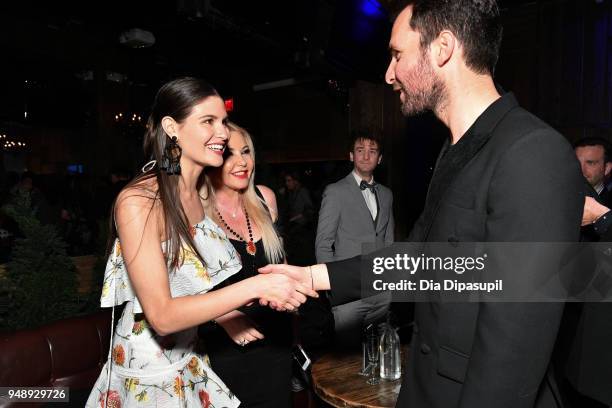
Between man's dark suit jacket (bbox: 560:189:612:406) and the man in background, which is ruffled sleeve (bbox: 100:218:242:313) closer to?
man's dark suit jacket (bbox: 560:189:612:406)

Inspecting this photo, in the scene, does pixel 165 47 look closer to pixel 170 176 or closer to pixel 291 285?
pixel 170 176

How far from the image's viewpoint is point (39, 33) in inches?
361

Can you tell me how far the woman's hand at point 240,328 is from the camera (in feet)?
7.02

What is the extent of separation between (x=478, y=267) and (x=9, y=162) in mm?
17876

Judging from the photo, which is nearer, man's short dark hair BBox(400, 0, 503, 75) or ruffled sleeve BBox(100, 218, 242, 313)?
man's short dark hair BBox(400, 0, 503, 75)

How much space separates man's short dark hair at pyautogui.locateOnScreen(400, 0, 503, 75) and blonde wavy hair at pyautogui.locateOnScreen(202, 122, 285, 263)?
57.6 inches

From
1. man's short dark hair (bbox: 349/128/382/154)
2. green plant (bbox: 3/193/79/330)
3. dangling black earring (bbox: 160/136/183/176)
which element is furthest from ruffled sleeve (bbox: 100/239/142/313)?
man's short dark hair (bbox: 349/128/382/154)

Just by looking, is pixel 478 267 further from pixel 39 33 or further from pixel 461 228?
pixel 39 33

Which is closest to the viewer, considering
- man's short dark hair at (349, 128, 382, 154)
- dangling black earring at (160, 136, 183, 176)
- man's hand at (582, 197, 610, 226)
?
dangling black earring at (160, 136, 183, 176)

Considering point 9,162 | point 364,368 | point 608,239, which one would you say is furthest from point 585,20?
point 9,162

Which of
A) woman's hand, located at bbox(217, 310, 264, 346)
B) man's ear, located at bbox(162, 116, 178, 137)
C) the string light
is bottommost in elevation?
woman's hand, located at bbox(217, 310, 264, 346)

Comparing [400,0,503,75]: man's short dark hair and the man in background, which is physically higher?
[400,0,503,75]: man's short dark hair

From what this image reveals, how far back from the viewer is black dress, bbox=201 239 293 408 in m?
2.31

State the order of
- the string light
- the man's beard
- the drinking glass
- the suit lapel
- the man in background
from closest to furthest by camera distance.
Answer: the suit lapel < the man's beard < the drinking glass < the man in background < the string light
